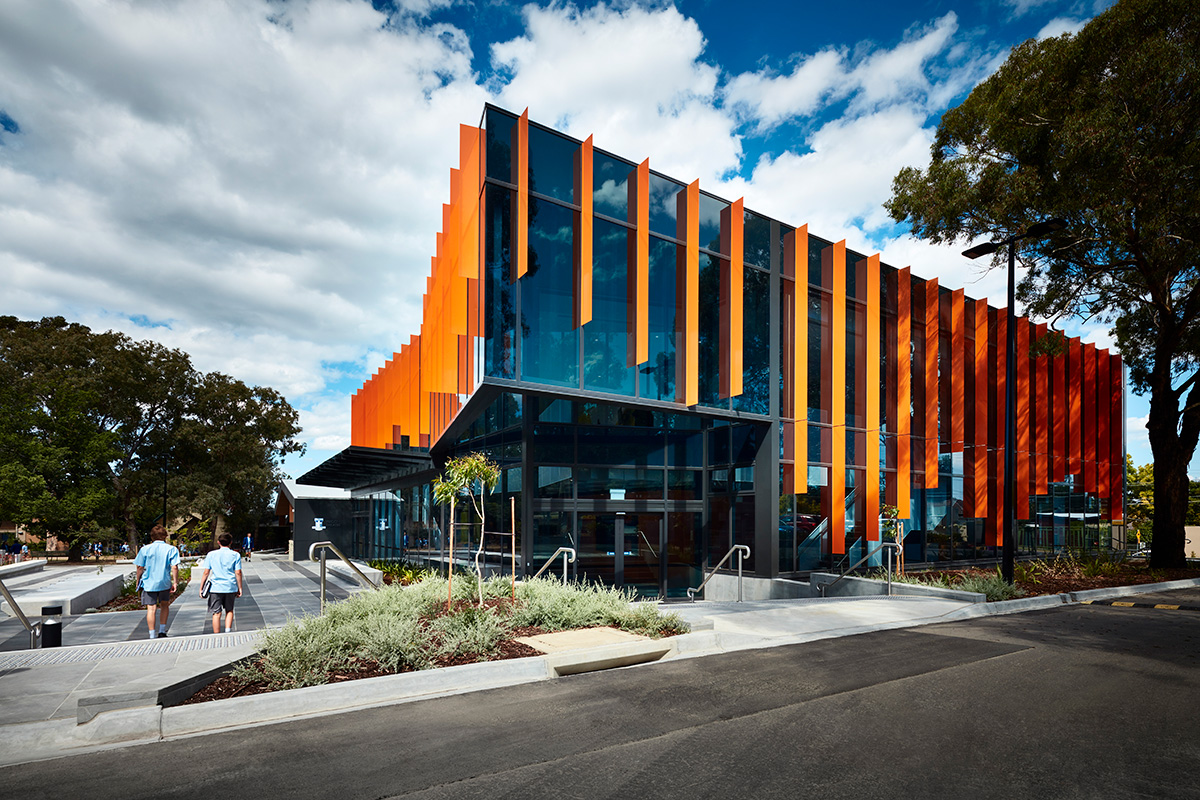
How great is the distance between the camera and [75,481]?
40.2 m

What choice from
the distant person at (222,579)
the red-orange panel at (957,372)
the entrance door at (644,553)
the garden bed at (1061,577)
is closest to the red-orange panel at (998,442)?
the red-orange panel at (957,372)

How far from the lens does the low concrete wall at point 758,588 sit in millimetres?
17734

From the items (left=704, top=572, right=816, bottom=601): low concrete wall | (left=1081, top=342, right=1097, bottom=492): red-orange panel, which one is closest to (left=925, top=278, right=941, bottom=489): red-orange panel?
(left=704, top=572, right=816, bottom=601): low concrete wall

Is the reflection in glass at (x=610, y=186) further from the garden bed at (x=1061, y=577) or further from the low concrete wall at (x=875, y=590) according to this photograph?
the garden bed at (x=1061, y=577)

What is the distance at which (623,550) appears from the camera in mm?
17922

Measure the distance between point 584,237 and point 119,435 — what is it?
43.6 metres

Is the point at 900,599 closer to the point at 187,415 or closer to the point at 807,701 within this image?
the point at 807,701

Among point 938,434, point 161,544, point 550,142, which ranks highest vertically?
point 550,142

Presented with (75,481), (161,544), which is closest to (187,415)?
(75,481)

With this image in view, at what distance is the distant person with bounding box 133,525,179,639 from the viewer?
33.7ft

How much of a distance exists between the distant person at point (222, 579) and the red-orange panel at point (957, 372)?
21.2 meters

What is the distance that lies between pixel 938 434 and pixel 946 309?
431 cm

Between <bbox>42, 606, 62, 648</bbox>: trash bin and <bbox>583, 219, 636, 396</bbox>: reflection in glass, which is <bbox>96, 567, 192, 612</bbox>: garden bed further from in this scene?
<bbox>583, 219, 636, 396</bbox>: reflection in glass

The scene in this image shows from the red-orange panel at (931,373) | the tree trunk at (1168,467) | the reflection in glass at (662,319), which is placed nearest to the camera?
the reflection in glass at (662,319)
